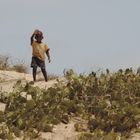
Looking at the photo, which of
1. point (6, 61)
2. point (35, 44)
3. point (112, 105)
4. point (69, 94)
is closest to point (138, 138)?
point (112, 105)

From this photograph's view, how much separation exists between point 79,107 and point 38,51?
12.0ft

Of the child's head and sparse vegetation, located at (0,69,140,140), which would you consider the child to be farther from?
sparse vegetation, located at (0,69,140,140)

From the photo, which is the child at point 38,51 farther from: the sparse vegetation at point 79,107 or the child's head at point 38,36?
the sparse vegetation at point 79,107

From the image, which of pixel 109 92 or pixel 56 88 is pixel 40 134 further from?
pixel 109 92

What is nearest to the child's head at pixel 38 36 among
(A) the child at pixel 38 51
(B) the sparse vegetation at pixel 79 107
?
(A) the child at pixel 38 51

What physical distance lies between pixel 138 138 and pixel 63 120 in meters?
1.10

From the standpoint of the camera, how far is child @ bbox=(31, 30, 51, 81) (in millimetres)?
12203

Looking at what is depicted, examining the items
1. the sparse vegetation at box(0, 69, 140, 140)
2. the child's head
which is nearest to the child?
the child's head

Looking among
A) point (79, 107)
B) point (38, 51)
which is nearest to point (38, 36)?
point (38, 51)

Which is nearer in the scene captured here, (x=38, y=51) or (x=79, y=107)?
(x=79, y=107)

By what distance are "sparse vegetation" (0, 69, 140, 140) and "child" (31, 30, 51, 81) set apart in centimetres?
258

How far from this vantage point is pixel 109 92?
31.1ft

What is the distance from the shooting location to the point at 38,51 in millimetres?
12211

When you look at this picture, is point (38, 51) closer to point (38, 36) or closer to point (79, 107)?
point (38, 36)
